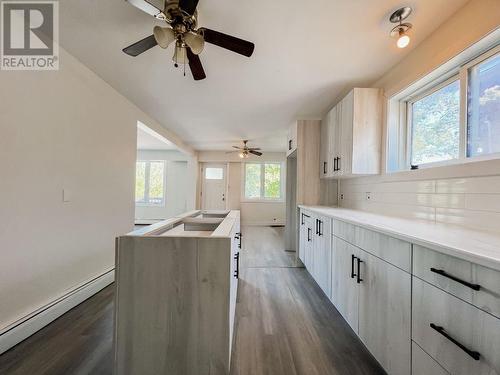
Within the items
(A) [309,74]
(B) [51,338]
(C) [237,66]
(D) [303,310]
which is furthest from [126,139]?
(D) [303,310]

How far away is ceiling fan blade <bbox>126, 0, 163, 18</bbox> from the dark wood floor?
2240 mm

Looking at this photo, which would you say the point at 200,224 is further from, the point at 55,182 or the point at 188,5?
the point at 188,5

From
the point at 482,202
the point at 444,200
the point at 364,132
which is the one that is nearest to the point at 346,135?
the point at 364,132

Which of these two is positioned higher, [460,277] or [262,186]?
[262,186]

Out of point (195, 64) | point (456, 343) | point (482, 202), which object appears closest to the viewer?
point (456, 343)

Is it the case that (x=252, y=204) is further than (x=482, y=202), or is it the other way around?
(x=252, y=204)

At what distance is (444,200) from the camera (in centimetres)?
167

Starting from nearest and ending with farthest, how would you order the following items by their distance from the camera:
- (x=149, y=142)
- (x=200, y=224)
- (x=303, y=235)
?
1. (x=200, y=224)
2. (x=303, y=235)
3. (x=149, y=142)

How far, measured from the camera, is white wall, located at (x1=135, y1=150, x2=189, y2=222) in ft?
24.8

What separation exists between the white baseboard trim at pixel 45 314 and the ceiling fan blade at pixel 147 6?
235cm

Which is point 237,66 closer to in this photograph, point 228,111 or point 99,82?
point 228,111

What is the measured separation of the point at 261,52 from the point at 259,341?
2439 mm

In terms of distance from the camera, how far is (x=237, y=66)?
226 centimetres

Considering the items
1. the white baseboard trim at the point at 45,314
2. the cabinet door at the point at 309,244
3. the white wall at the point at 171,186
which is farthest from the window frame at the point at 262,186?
the white baseboard trim at the point at 45,314
